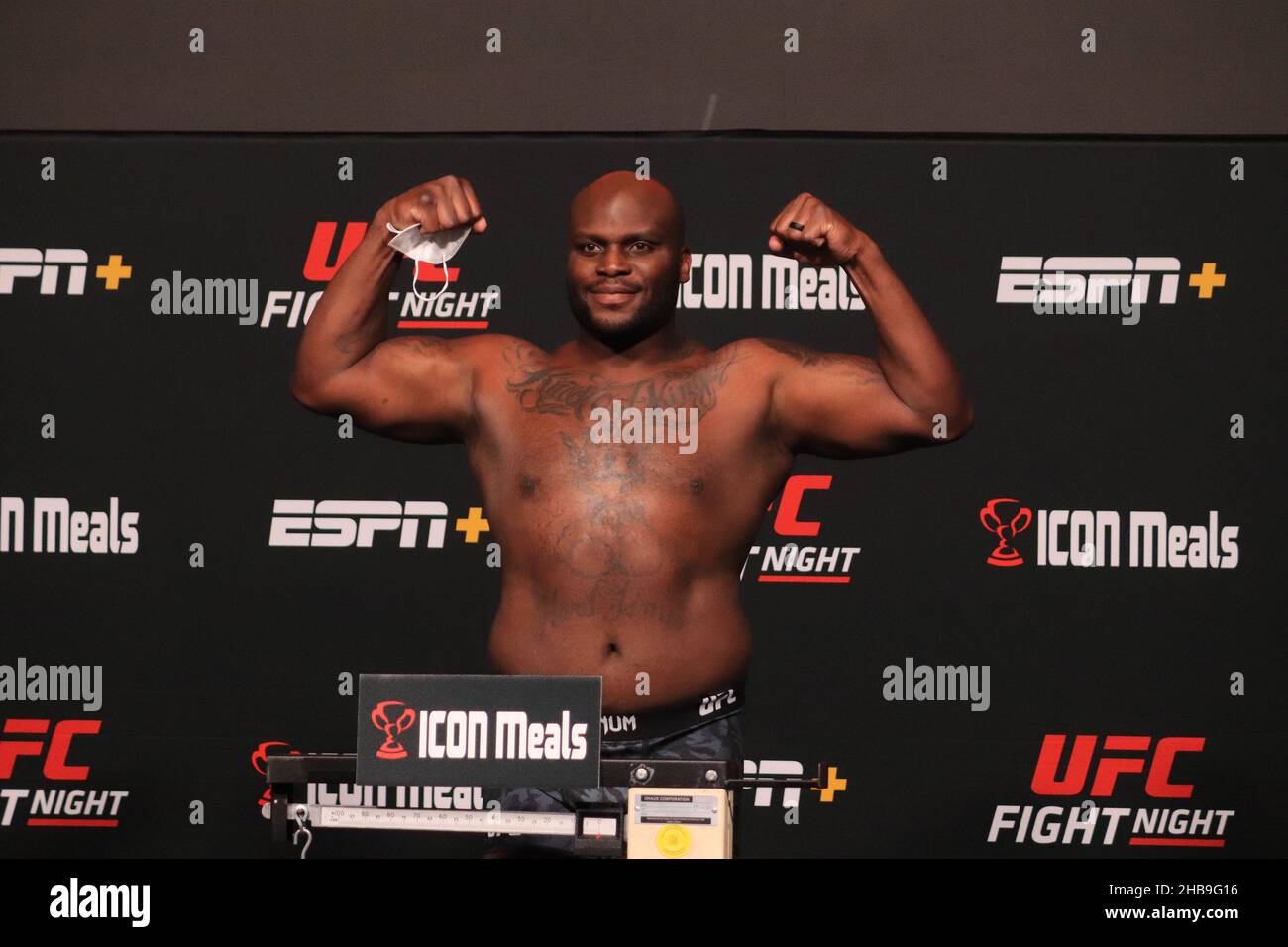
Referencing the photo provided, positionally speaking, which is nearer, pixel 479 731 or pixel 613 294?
pixel 479 731

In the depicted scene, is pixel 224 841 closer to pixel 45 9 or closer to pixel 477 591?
pixel 477 591

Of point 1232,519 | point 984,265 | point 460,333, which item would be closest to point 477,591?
point 460,333

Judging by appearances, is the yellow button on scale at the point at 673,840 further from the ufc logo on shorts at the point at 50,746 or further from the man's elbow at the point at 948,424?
the ufc logo on shorts at the point at 50,746

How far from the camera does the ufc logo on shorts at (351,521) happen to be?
472 cm

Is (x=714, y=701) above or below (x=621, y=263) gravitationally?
below

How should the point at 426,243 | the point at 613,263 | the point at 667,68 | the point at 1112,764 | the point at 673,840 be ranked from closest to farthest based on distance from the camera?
the point at 673,840
the point at 426,243
the point at 613,263
the point at 1112,764
the point at 667,68

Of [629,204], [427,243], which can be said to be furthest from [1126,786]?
[427,243]

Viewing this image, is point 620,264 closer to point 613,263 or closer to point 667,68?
point 613,263

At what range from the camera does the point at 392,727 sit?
260 centimetres

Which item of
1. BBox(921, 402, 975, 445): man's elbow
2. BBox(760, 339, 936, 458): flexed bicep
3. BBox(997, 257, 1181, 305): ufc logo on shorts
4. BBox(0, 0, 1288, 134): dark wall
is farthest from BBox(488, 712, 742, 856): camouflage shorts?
BBox(0, 0, 1288, 134): dark wall

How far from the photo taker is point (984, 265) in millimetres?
4699

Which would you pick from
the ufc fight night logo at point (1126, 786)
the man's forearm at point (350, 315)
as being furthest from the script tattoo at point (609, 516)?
the ufc fight night logo at point (1126, 786)

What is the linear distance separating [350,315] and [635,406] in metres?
0.63

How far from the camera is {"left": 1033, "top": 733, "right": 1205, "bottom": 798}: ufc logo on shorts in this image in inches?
183
